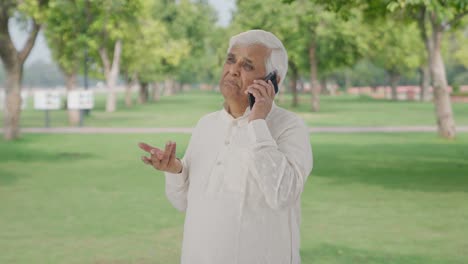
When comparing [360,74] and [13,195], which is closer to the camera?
[13,195]

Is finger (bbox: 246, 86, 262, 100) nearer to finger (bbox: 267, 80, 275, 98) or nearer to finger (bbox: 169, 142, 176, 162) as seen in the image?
finger (bbox: 267, 80, 275, 98)

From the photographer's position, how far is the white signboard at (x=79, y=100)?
104 ft

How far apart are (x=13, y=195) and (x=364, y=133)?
16.3 metres

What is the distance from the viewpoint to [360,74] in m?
126

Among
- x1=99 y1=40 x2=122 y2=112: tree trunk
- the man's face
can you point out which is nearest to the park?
the man's face

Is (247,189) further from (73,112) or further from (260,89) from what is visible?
(73,112)

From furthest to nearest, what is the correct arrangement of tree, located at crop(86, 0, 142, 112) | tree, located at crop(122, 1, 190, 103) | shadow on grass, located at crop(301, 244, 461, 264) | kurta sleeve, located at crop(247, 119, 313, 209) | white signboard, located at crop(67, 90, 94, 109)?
tree, located at crop(122, 1, 190, 103) < tree, located at crop(86, 0, 142, 112) < white signboard, located at crop(67, 90, 94, 109) < shadow on grass, located at crop(301, 244, 461, 264) < kurta sleeve, located at crop(247, 119, 313, 209)

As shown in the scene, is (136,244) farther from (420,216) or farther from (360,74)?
(360,74)

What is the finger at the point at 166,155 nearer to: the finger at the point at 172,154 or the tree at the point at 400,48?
the finger at the point at 172,154

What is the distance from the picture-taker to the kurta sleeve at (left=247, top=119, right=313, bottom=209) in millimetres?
2861

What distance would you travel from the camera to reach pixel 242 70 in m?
3.08

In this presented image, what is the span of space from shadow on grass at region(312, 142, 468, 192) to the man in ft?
34.5

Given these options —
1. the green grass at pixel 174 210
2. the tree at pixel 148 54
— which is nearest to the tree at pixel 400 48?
the tree at pixel 148 54

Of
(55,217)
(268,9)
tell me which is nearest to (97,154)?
(55,217)
